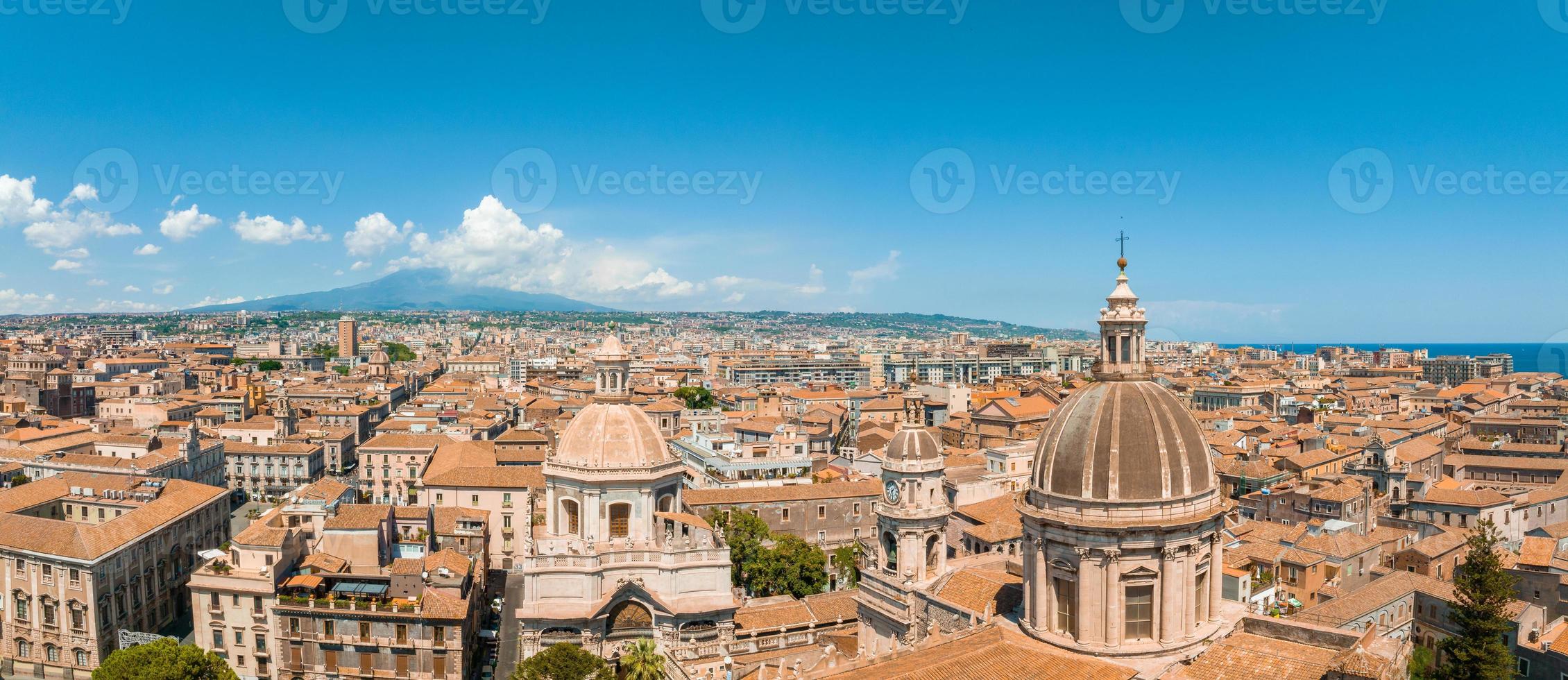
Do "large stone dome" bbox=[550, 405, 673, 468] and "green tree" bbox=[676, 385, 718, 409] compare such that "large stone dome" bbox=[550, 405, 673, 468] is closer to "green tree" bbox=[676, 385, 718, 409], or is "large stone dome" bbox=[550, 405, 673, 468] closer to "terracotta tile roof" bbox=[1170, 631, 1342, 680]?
"terracotta tile roof" bbox=[1170, 631, 1342, 680]

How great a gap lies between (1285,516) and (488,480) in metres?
54.5

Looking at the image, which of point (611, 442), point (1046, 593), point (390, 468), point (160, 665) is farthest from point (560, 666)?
point (390, 468)

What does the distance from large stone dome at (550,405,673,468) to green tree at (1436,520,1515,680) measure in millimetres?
33725

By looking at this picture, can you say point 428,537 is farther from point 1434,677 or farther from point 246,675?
point 1434,677

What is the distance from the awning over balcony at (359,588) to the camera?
146 ft

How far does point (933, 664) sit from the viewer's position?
2383 centimetres

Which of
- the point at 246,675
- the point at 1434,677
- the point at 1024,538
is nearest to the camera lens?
the point at 1024,538

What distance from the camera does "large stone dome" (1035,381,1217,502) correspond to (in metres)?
24.4

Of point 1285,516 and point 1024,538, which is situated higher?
point 1024,538

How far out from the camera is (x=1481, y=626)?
1529 inches

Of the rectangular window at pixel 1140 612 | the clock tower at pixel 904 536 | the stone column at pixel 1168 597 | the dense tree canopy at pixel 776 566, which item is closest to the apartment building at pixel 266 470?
the dense tree canopy at pixel 776 566

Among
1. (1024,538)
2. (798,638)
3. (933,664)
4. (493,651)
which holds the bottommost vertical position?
(493,651)

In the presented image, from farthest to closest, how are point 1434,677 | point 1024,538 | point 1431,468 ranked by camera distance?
1. point 1431,468
2. point 1434,677
3. point 1024,538

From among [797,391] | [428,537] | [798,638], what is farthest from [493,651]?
[797,391]
